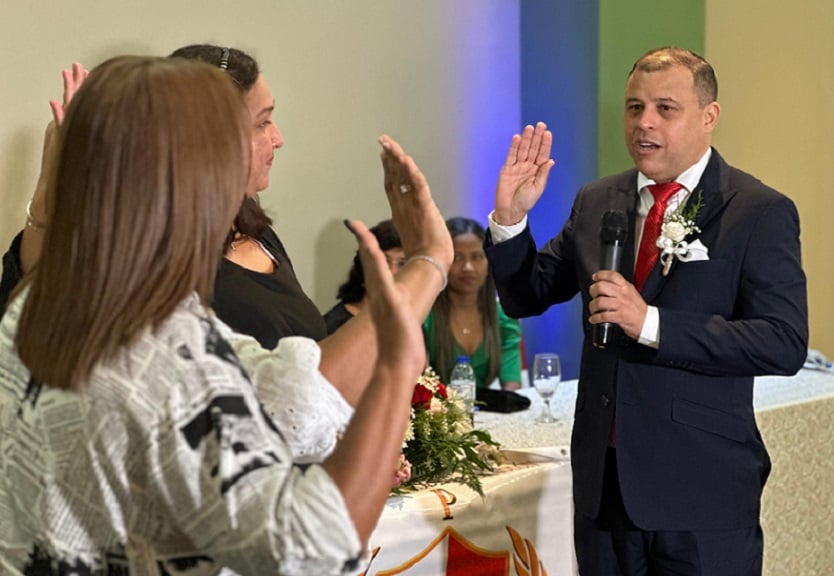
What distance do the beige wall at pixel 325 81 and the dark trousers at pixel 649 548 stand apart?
1717 mm

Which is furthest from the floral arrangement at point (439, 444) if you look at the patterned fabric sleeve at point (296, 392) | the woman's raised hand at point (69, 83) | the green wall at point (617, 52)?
the green wall at point (617, 52)

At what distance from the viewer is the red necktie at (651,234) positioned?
103 inches

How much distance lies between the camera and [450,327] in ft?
14.6

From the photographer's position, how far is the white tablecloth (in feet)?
8.54

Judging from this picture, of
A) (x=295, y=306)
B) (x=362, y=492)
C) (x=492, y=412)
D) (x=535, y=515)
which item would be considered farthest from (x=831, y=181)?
(x=362, y=492)

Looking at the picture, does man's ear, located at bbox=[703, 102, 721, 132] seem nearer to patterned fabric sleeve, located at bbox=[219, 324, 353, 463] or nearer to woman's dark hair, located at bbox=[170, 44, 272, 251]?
woman's dark hair, located at bbox=[170, 44, 272, 251]

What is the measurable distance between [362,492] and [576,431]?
163cm

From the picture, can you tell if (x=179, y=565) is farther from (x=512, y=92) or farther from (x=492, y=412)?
(x=512, y=92)

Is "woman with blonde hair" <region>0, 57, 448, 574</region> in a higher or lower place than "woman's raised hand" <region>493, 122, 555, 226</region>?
higher

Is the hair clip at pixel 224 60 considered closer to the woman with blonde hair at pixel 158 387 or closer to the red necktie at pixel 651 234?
the woman with blonde hair at pixel 158 387

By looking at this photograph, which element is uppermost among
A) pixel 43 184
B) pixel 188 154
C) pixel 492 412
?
pixel 188 154

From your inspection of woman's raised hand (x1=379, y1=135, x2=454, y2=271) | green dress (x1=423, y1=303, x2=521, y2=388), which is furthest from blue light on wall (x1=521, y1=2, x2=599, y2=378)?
woman's raised hand (x1=379, y1=135, x2=454, y2=271)

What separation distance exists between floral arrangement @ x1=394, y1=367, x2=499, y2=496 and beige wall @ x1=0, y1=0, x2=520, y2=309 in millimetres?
1237

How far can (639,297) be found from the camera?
2.45 meters
